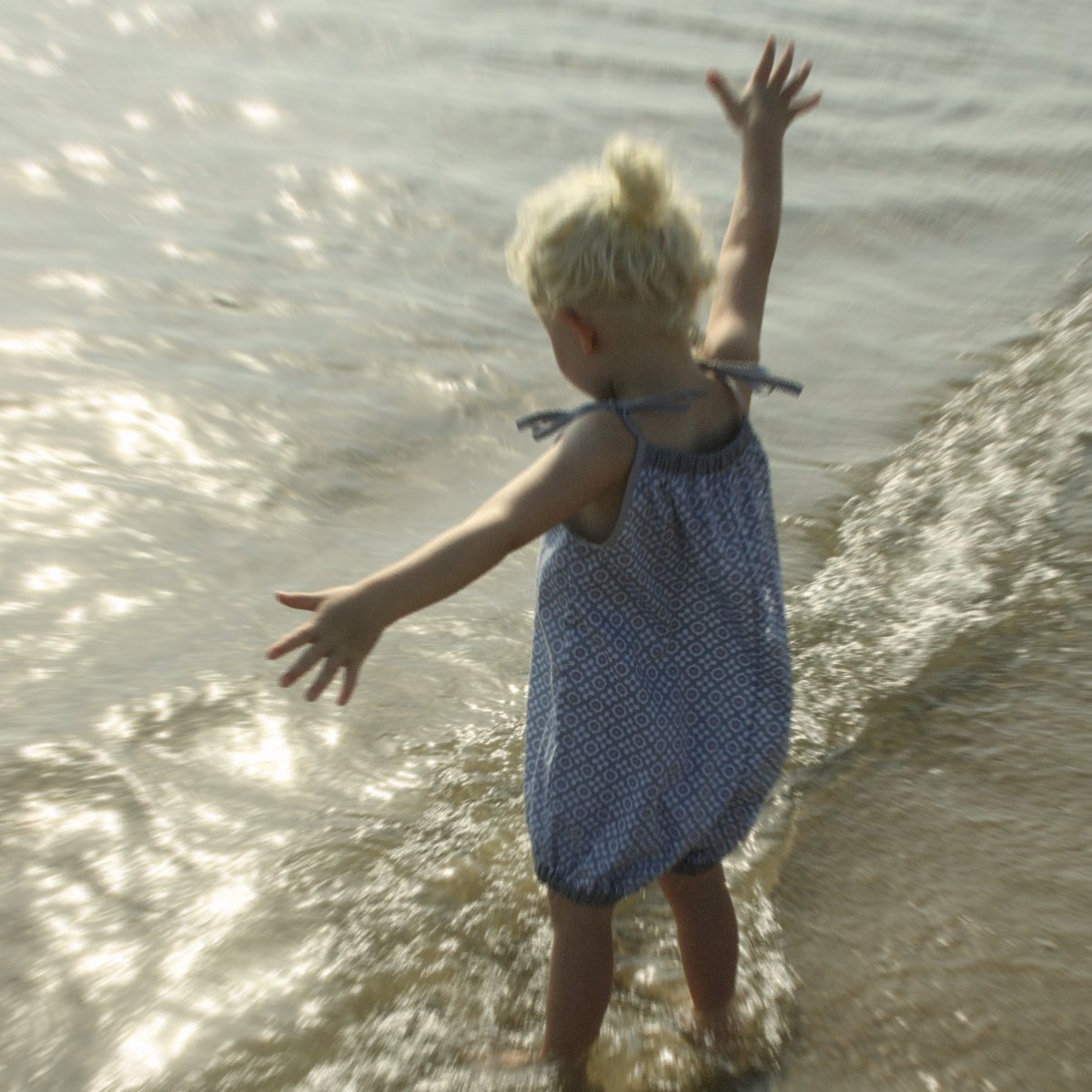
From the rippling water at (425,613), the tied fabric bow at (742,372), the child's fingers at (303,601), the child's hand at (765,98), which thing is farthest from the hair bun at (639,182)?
the rippling water at (425,613)

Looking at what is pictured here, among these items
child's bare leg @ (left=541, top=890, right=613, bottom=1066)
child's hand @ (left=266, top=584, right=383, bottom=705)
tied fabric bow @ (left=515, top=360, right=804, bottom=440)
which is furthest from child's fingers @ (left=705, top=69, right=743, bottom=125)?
child's bare leg @ (left=541, top=890, right=613, bottom=1066)

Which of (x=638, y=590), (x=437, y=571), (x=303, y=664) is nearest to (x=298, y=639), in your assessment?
(x=303, y=664)

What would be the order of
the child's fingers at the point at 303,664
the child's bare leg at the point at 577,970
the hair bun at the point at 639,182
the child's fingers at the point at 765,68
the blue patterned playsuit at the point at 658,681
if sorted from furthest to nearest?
1. the child's fingers at the point at 765,68
2. the child's bare leg at the point at 577,970
3. the blue patterned playsuit at the point at 658,681
4. the hair bun at the point at 639,182
5. the child's fingers at the point at 303,664

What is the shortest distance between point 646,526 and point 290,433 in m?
2.77

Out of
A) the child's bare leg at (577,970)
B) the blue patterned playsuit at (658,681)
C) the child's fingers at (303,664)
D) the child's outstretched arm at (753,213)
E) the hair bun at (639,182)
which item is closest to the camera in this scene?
the child's fingers at (303,664)

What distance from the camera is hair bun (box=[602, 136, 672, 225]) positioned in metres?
2.07

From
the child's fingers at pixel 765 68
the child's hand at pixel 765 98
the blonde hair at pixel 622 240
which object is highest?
the child's fingers at pixel 765 68

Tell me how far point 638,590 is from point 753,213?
2.47ft

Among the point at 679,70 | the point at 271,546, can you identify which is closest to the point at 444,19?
the point at 679,70

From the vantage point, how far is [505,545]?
1948mm

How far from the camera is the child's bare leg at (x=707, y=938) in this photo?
2.41m

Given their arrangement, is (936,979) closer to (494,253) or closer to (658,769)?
(658,769)

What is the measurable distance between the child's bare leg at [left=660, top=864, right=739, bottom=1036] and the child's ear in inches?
34.3

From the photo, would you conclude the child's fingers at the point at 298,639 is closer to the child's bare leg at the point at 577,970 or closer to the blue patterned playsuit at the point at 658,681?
the blue patterned playsuit at the point at 658,681
